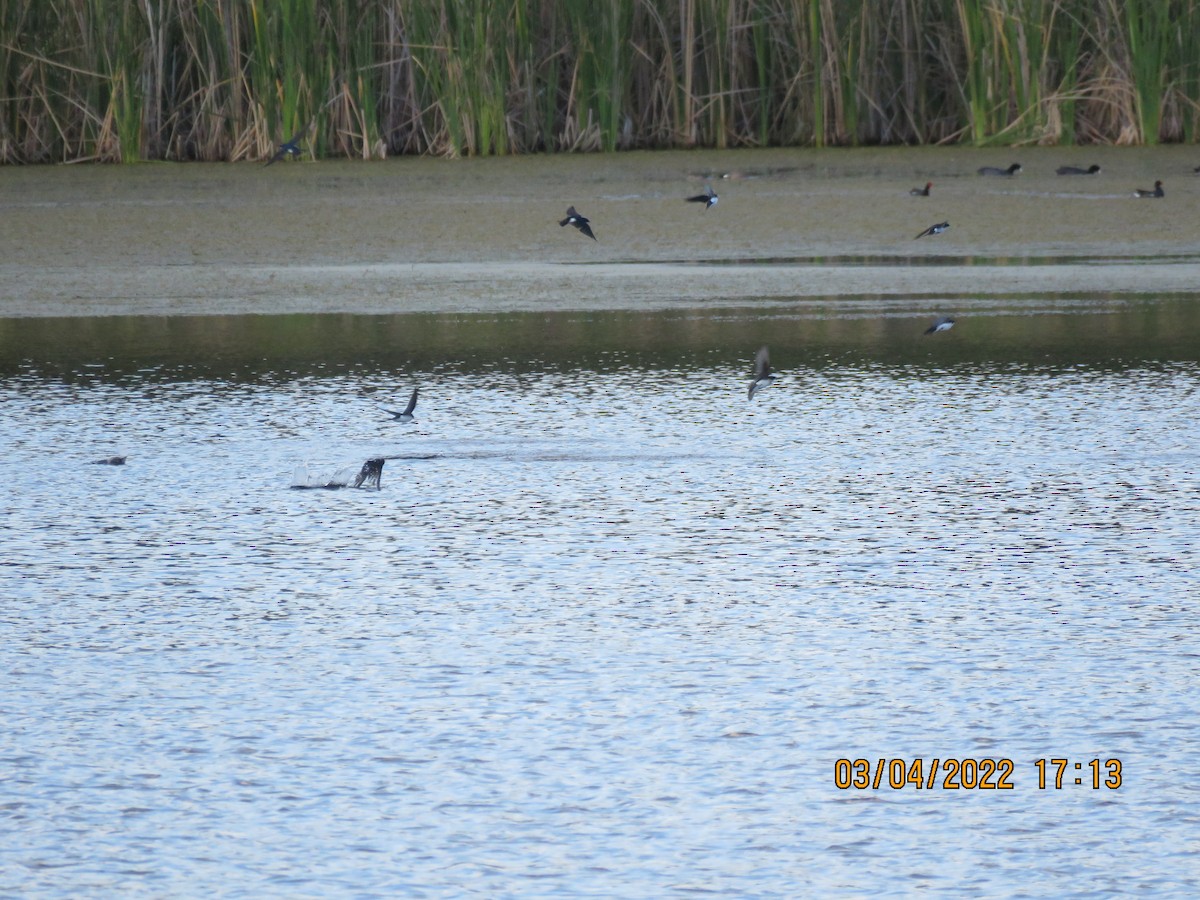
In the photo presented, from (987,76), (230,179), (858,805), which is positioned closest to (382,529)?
(858,805)

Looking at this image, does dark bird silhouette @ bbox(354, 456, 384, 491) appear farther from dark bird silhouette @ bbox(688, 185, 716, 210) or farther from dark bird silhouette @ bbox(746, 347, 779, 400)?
dark bird silhouette @ bbox(688, 185, 716, 210)

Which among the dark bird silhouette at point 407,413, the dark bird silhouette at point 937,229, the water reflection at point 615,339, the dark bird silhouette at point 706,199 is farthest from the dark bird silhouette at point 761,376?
the dark bird silhouette at point 706,199

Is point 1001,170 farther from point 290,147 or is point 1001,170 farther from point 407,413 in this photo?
point 407,413

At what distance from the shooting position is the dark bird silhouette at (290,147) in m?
13.2

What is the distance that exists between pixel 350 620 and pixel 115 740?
2.32ft

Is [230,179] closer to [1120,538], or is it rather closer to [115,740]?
[1120,538]

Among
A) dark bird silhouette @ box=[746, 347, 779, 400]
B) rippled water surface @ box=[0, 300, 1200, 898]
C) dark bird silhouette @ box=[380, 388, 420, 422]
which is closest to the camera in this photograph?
rippled water surface @ box=[0, 300, 1200, 898]

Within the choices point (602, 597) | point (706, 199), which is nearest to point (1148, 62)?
point (706, 199)

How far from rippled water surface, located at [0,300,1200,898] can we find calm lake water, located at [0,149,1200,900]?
10mm

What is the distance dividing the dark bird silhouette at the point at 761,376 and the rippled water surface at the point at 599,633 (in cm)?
7

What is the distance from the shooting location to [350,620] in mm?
3619

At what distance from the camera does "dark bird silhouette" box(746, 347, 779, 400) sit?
584cm

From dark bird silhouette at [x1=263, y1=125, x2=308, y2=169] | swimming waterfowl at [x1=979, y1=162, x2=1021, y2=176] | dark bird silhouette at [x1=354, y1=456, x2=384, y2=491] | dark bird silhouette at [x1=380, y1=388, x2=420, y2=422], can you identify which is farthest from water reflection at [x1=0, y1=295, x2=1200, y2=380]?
dark bird silhouette at [x1=263, y1=125, x2=308, y2=169]
